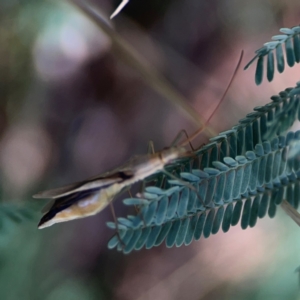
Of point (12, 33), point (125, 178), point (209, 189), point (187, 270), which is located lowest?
point (187, 270)

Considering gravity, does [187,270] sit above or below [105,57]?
below

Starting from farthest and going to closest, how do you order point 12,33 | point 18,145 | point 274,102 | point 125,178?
1. point 18,145
2. point 12,33
3. point 125,178
4. point 274,102

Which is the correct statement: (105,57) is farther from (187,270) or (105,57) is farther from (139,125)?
(187,270)

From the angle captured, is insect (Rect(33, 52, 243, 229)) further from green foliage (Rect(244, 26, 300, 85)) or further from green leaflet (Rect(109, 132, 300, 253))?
green foliage (Rect(244, 26, 300, 85))

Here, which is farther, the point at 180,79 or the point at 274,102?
the point at 180,79

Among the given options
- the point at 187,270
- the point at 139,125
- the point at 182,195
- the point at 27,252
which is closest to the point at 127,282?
the point at 187,270

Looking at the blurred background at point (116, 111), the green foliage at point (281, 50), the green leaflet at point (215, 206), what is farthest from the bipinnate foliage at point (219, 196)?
the blurred background at point (116, 111)

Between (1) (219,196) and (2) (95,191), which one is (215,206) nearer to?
(1) (219,196)

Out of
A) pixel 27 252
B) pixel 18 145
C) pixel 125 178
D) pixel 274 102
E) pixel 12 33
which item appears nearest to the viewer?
pixel 274 102
